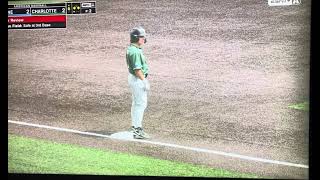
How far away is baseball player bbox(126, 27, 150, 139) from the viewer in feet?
13.3

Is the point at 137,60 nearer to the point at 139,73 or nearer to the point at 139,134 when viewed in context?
the point at 139,73

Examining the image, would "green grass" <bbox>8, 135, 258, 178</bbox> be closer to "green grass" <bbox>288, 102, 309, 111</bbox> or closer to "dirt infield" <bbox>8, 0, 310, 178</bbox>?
"dirt infield" <bbox>8, 0, 310, 178</bbox>

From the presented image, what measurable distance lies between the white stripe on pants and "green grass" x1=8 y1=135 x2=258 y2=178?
282 mm

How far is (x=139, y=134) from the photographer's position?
13.2 feet

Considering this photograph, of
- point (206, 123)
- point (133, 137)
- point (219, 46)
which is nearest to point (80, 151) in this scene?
point (133, 137)

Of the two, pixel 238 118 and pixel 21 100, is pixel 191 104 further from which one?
pixel 21 100

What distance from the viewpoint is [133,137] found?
4043 mm

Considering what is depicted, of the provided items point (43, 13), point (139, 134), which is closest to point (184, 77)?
point (139, 134)

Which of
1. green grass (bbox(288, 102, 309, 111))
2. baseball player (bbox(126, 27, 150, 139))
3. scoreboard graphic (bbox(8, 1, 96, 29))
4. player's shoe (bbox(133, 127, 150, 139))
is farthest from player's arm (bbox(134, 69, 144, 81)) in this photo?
green grass (bbox(288, 102, 309, 111))

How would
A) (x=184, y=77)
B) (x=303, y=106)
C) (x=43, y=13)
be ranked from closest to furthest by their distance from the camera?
(x=303, y=106), (x=184, y=77), (x=43, y=13)

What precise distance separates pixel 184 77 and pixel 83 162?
103cm

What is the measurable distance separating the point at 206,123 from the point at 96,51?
1.04 meters

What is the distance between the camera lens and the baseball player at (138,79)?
4039 mm

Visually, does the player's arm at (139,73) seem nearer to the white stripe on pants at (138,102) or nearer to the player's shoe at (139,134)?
the white stripe on pants at (138,102)
